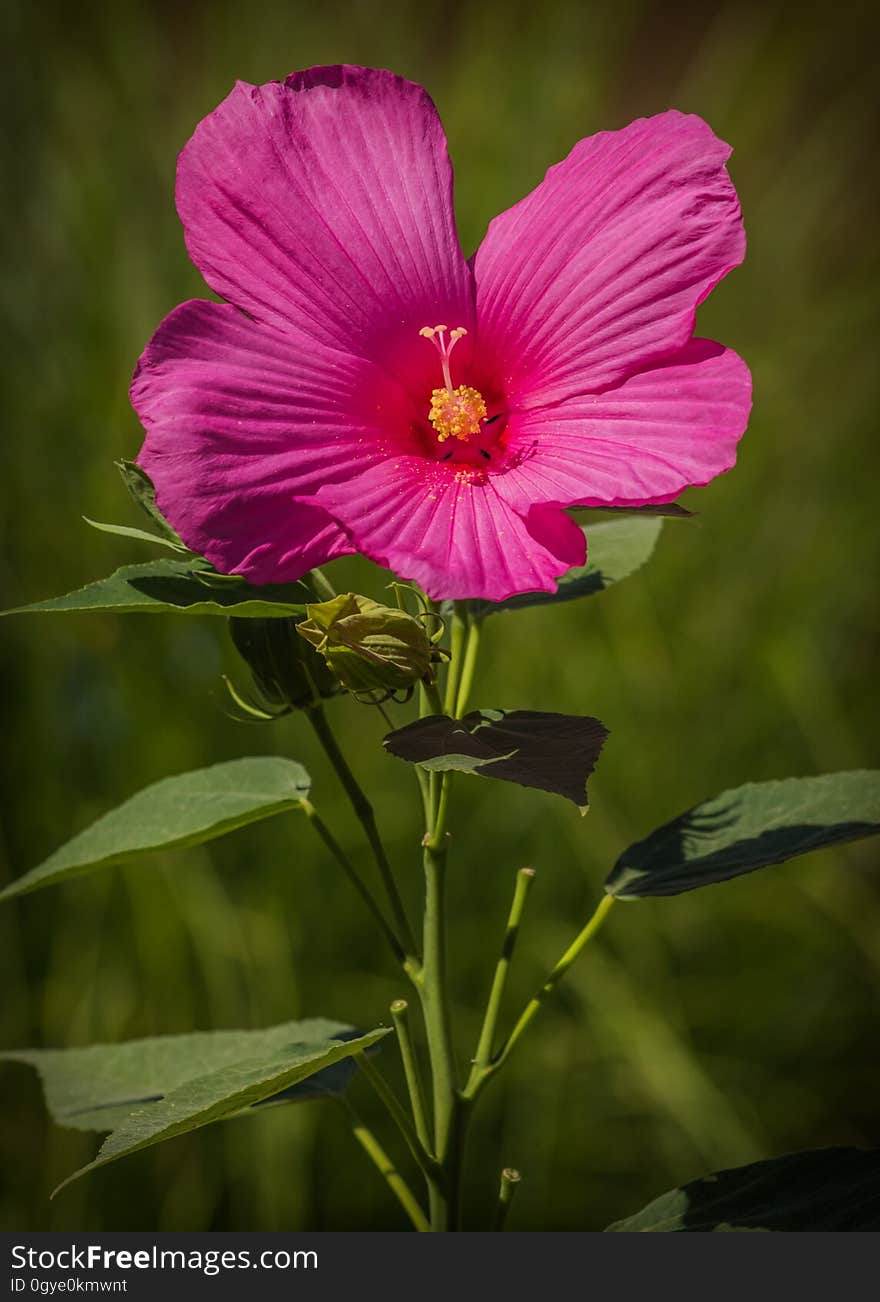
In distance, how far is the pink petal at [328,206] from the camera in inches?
17.5

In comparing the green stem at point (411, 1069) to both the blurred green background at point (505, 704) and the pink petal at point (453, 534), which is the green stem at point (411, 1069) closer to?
the pink petal at point (453, 534)

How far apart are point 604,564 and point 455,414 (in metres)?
0.13

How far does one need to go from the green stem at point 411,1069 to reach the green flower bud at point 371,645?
141 millimetres

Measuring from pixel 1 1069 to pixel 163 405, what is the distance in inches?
42.5

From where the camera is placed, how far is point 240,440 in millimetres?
416

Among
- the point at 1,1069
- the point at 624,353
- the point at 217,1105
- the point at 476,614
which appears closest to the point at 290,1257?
the point at 217,1105

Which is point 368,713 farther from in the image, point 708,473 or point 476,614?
point 708,473

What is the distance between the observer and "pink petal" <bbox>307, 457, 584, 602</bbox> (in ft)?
1.26

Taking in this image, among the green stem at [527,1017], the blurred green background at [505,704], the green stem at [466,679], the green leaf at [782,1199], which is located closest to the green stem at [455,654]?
the green stem at [466,679]

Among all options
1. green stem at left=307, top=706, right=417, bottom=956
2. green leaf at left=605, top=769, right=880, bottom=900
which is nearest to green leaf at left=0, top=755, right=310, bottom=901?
green stem at left=307, top=706, right=417, bottom=956

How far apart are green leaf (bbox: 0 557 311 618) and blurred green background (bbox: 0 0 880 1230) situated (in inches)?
36.2

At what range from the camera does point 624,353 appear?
45 centimetres

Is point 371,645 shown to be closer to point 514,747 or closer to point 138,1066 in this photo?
point 514,747

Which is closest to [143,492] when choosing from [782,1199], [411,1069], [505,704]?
[411,1069]
